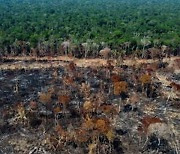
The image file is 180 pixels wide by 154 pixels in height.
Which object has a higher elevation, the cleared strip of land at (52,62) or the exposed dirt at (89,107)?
the exposed dirt at (89,107)

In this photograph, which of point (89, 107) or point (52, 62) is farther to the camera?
point (52, 62)

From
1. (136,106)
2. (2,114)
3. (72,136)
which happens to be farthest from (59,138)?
(136,106)

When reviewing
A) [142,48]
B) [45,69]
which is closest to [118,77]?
[45,69]

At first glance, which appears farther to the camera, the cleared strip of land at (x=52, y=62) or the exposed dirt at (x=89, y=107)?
the cleared strip of land at (x=52, y=62)

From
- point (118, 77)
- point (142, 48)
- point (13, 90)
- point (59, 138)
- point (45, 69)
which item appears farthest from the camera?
point (142, 48)

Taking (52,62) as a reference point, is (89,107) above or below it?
above

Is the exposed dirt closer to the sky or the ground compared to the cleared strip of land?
closer to the sky

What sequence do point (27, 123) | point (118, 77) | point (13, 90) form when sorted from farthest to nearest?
point (118, 77) < point (13, 90) < point (27, 123)

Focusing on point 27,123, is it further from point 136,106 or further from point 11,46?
point 11,46

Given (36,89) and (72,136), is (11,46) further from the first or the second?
(72,136)

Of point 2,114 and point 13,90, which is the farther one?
point 13,90

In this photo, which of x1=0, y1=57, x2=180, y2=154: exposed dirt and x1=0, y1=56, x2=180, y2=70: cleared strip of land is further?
x1=0, y1=56, x2=180, y2=70: cleared strip of land
